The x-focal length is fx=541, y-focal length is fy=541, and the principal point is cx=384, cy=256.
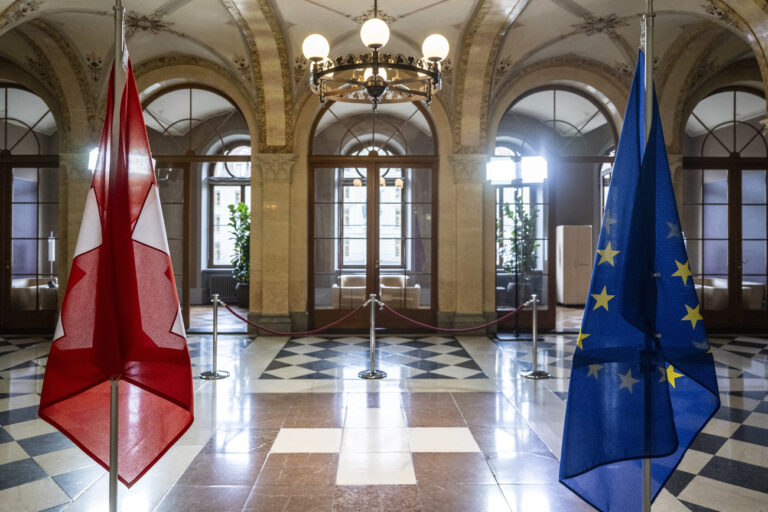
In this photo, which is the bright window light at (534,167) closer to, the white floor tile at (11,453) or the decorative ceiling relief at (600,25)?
the decorative ceiling relief at (600,25)

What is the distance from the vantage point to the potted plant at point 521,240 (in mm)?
8805

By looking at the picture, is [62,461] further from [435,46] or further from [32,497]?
[435,46]

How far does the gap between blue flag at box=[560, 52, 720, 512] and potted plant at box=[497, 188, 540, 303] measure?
6.54m

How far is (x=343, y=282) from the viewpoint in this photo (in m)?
8.92

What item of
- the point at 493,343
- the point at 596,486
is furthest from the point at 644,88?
the point at 493,343

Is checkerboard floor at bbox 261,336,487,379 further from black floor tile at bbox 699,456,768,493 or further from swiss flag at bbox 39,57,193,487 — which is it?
Answer: swiss flag at bbox 39,57,193,487

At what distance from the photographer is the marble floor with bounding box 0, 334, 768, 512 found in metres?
2.99

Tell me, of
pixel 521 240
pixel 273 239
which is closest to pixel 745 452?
pixel 521 240

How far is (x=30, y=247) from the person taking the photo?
29.6 feet

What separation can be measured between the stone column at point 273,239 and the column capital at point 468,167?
2562 mm

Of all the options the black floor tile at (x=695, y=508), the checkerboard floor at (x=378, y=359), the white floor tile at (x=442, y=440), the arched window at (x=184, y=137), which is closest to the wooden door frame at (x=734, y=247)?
the checkerboard floor at (x=378, y=359)

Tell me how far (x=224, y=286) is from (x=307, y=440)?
988 centimetres

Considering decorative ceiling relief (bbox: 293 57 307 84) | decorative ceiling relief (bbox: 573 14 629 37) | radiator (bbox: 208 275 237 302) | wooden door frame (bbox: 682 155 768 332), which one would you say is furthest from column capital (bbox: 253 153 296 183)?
wooden door frame (bbox: 682 155 768 332)

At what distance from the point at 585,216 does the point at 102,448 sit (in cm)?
1306
